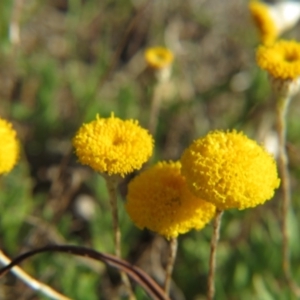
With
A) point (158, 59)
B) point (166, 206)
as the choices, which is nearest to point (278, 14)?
point (158, 59)

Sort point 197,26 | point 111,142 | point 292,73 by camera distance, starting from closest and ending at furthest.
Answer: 1. point 111,142
2. point 292,73
3. point 197,26

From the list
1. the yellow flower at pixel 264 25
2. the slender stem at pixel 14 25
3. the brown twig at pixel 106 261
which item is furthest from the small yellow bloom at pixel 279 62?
the slender stem at pixel 14 25

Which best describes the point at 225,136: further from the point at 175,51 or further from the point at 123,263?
the point at 175,51

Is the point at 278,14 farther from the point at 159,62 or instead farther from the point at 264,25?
the point at 159,62

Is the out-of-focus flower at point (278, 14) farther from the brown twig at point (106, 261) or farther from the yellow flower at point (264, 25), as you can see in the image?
the brown twig at point (106, 261)

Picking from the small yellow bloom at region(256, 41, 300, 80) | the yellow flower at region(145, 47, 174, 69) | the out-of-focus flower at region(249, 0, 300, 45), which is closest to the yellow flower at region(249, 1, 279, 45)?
the out-of-focus flower at region(249, 0, 300, 45)

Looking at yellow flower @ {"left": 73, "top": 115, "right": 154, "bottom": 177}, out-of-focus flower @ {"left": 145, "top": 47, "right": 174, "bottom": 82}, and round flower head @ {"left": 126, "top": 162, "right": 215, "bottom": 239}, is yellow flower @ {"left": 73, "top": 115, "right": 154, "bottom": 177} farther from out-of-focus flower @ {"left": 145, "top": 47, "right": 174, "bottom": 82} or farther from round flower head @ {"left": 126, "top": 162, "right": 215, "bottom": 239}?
out-of-focus flower @ {"left": 145, "top": 47, "right": 174, "bottom": 82}

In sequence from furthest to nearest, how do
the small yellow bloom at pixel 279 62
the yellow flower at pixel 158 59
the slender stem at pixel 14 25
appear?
1. the slender stem at pixel 14 25
2. the yellow flower at pixel 158 59
3. the small yellow bloom at pixel 279 62

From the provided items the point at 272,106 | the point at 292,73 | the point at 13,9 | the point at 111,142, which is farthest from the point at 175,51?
the point at 111,142
